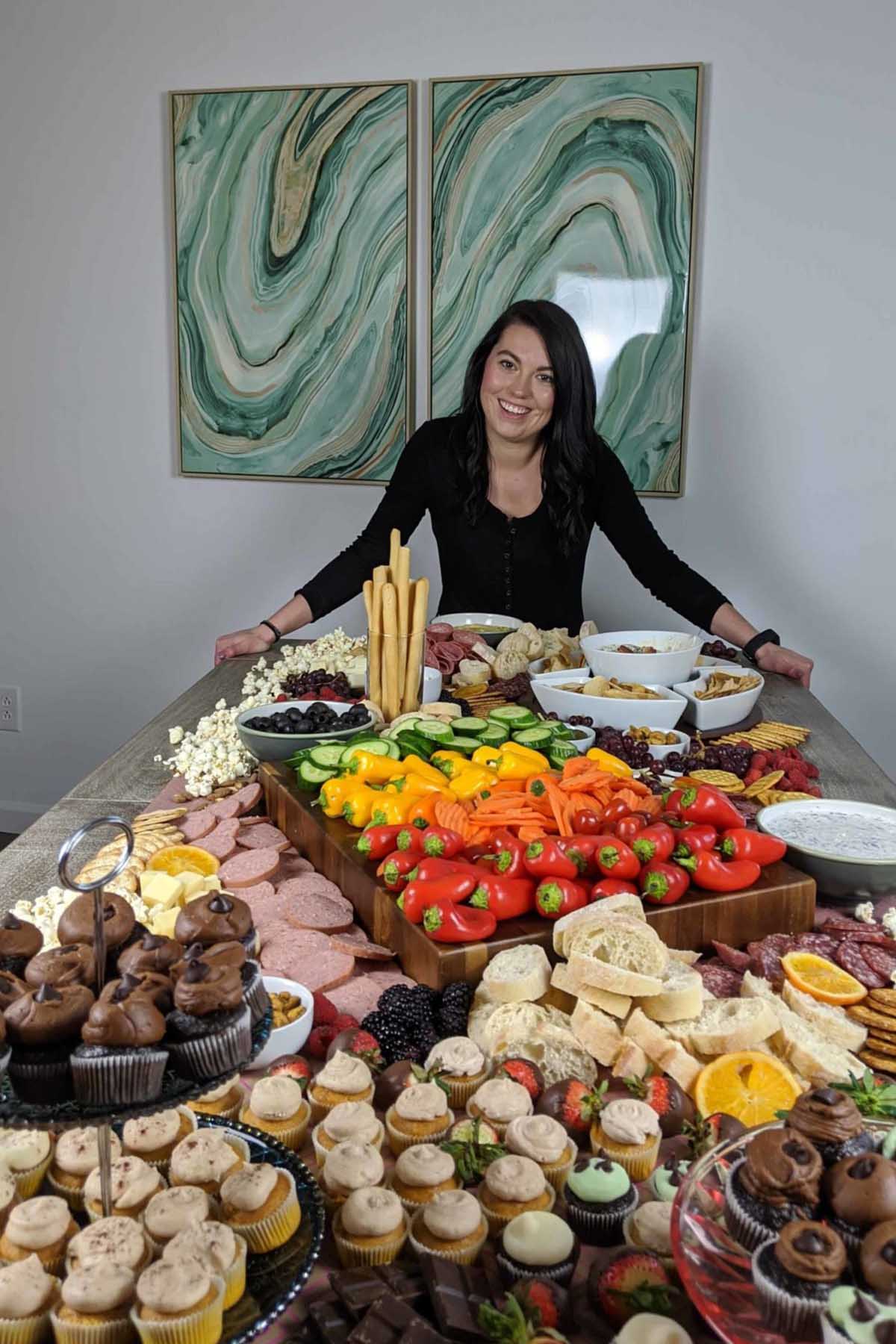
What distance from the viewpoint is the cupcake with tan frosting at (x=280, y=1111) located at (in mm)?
1378

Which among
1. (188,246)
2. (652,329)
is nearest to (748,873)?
(652,329)

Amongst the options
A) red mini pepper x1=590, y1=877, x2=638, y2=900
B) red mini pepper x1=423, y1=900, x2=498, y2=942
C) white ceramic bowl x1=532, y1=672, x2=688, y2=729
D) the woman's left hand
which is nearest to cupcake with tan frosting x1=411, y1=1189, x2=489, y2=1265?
red mini pepper x1=423, y1=900, x2=498, y2=942

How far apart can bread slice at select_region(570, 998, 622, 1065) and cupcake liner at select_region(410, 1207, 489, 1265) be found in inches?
15.1

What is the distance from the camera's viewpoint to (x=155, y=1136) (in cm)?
129

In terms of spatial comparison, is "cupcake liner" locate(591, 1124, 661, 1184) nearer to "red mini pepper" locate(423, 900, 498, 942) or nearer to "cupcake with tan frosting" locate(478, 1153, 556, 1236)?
"cupcake with tan frosting" locate(478, 1153, 556, 1236)

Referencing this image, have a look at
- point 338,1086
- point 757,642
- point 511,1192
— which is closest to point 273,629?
point 757,642

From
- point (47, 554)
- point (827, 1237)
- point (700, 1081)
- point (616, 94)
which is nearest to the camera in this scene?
point (827, 1237)

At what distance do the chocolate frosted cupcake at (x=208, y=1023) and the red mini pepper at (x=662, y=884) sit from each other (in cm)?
87

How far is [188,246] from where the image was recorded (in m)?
5.17

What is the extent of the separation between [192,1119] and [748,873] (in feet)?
3.17

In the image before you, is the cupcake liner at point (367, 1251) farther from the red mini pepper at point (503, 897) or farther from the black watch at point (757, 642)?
the black watch at point (757, 642)

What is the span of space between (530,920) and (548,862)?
0.30ft

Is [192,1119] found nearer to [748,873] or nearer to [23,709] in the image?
[748,873]

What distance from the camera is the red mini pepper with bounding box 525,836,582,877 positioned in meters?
1.84
